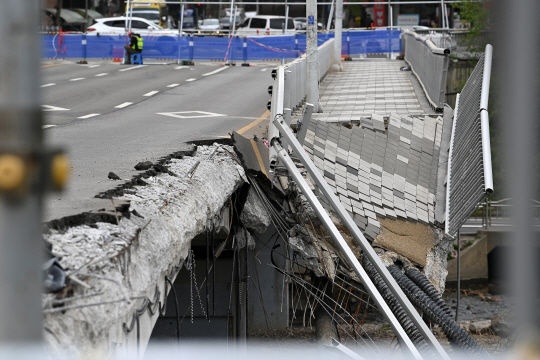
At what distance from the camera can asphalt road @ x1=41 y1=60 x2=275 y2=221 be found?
20.2ft

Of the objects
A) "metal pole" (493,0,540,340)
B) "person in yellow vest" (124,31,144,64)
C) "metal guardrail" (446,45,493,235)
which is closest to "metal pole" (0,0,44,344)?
"metal pole" (493,0,540,340)

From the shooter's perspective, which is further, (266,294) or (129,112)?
(129,112)

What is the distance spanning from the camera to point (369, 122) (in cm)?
1130

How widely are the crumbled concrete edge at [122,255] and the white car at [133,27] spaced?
104 feet

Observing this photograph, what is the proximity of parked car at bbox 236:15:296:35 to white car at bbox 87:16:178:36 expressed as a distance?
495cm

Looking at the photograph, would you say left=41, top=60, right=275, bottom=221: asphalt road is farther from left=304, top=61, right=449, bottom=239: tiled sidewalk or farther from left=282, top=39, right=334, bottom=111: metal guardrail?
left=304, top=61, right=449, bottom=239: tiled sidewalk

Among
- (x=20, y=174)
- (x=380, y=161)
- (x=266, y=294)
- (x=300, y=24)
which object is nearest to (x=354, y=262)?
(x=380, y=161)

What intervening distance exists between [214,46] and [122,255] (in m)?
29.9

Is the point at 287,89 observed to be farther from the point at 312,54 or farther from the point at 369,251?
the point at 369,251

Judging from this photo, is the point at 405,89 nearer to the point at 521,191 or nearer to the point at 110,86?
the point at 110,86

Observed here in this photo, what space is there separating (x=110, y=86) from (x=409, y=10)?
3818 centimetres

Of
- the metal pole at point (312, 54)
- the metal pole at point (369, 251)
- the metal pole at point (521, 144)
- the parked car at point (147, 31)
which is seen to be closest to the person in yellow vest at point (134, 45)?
the parked car at point (147, 31)

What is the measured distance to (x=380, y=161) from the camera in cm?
1041

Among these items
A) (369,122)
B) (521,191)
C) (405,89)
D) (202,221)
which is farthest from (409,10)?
(521,191)
